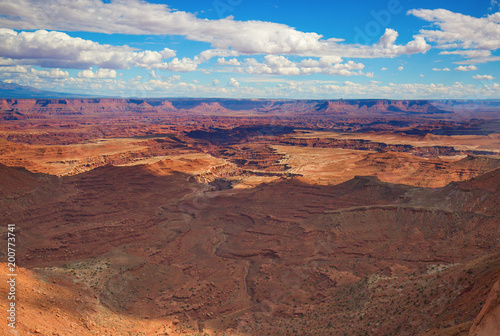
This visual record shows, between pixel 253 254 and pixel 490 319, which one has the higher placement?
pixel 490 319

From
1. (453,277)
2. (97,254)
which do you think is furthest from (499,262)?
(97,254)

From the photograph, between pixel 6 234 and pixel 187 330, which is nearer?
pixel 187 330

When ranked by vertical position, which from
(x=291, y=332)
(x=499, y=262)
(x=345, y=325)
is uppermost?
(x=499, y=262)

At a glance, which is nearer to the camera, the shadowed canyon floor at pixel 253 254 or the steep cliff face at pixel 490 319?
the steep cliff face at pixel 490 319

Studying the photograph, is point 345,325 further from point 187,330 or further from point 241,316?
point 187,330

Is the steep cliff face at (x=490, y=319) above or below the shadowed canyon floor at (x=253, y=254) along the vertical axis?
above

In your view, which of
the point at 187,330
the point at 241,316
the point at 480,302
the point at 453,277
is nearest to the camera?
the point at 480,302

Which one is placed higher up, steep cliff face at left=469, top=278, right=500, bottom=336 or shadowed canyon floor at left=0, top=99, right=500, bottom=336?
steep cliff face at left=469, top=278, right=500, bottom=336

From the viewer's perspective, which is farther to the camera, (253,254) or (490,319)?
(253,254)

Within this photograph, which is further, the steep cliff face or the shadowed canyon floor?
the shadowed canyon floor

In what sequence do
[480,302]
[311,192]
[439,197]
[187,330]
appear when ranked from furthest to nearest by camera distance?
[311,192] → [439,197] → [187,330] → [480,302]

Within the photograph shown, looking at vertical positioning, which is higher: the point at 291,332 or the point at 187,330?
the point at 291,332
